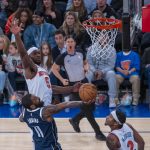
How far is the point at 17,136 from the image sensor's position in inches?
354

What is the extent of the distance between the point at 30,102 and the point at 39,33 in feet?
17.1

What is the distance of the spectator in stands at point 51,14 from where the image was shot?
39.2 ft

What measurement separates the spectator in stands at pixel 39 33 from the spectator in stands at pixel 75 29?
0.33 m

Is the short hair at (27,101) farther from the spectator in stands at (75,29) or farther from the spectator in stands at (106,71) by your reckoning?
the spectator in stands at (75,29)

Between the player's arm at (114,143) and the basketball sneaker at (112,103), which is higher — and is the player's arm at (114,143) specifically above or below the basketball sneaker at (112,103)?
above

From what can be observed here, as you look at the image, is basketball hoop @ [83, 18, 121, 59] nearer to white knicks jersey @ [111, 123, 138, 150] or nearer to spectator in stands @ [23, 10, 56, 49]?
spectator in stands @ [23, 10, 56, 49]

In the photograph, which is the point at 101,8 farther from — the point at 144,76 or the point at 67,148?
the point at 67,148

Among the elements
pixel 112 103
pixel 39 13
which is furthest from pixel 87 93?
pixel 39 13

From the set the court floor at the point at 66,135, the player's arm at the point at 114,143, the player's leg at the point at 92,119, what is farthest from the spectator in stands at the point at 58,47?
the player's arm at the point at 114,143

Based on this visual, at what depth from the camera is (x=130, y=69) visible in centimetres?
1090

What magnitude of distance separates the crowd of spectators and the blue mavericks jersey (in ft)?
11.9

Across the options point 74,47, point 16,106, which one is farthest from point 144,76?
point 16,106

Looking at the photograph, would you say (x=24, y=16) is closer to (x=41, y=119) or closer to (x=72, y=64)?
(x=72, y=64)

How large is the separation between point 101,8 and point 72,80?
1.96 m
